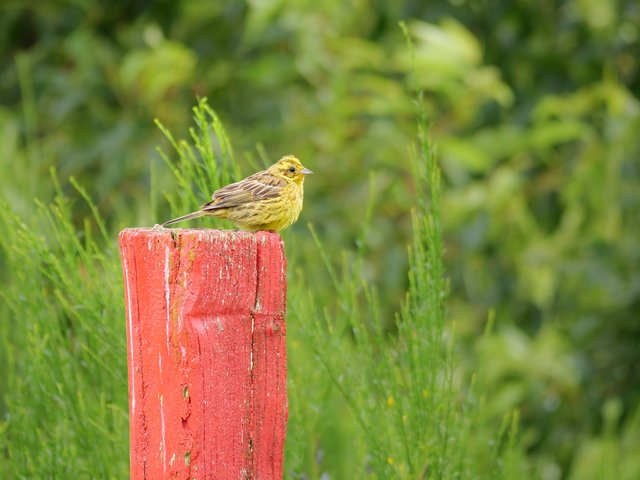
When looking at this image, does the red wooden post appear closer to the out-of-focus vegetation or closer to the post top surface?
the post top surface

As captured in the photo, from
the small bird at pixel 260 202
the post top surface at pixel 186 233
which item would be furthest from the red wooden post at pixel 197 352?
the small bird at pixel 260 202

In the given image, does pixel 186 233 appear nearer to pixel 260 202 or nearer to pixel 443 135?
pixel 260 202

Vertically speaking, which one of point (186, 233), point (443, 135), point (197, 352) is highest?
point (443, 135)

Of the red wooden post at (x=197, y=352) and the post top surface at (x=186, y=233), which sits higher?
the post top surface at (x=186, y=233)

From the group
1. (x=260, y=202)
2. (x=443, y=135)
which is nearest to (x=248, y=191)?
(x=260, y=202)

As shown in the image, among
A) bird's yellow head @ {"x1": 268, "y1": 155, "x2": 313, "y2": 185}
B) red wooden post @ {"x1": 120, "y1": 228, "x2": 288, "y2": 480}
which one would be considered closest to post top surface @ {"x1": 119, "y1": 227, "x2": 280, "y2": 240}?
red wooden post @ {"x1": 120, "y1": 228, "x2": 288, "y2": 480}

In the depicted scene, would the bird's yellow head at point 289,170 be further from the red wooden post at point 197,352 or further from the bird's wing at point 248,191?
the red wooden post at point 197,352

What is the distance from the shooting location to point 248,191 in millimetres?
3338

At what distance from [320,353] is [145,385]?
888mm

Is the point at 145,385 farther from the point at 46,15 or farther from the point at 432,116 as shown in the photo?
the point at 46,15

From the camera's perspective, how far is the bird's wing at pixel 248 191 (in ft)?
10.3

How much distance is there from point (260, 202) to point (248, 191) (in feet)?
0.22

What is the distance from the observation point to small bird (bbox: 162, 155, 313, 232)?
10.3ft

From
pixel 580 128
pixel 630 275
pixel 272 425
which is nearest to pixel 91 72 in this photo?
pixel 580 128
